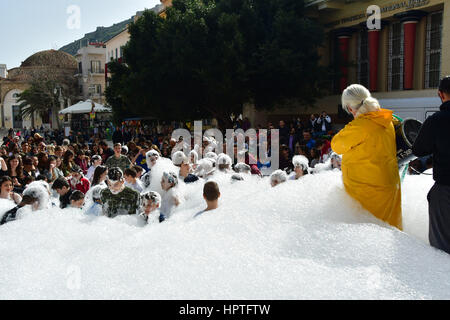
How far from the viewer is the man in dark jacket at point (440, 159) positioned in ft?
10.2

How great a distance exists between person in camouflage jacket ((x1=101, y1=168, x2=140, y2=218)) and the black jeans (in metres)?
2.90

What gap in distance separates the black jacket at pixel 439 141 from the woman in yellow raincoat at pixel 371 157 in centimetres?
36

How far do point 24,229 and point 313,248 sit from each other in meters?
2.58

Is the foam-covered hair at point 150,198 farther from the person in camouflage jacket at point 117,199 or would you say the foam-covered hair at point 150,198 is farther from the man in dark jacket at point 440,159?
the man in dark jacket at point 440,159

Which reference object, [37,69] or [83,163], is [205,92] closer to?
[83,163]

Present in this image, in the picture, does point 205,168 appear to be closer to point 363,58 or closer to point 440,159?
point 440,159

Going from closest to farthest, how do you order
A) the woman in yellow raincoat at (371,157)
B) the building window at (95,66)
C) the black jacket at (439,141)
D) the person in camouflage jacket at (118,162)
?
the black jacket at (439,141)
the woman in yellow raincoat at (371,157)
the person in camouflage jacket at (118,162)
the building window at (95,66)

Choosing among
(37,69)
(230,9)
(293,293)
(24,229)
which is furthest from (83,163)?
(37,69)

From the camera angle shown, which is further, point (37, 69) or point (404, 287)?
point (37, 69)

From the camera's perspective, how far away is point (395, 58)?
16.2 meters

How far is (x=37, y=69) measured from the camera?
53.5 metres

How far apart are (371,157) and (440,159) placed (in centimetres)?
51

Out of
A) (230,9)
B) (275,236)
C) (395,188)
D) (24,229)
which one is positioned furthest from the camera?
(230,9)

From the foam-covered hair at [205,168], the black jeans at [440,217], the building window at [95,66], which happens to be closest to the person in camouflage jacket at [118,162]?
the foam-covered hair at [205,168]
